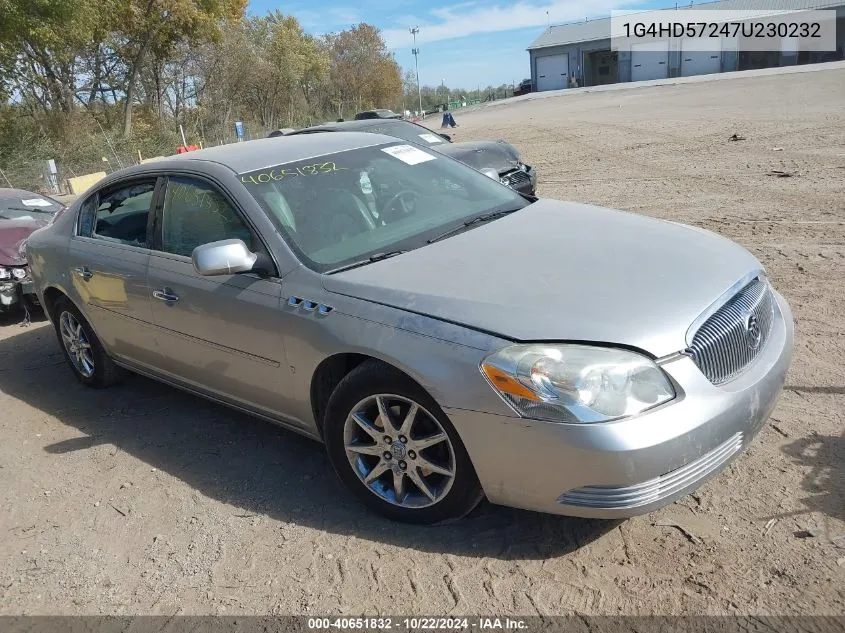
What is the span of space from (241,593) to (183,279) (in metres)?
1.74

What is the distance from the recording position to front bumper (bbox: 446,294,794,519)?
2475 millimetres

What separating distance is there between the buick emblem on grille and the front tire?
4.14 ft

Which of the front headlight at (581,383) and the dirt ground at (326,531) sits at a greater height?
the front headlight at (581,383)

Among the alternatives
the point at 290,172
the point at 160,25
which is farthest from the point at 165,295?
the point at 160,25

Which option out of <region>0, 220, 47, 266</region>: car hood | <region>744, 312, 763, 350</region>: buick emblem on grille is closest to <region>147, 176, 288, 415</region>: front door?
<region>744, 312, 763, 350</region>: buick emblem on grille

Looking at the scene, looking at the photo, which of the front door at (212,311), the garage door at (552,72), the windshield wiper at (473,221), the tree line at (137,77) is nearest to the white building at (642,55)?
the garage door at (552,72)

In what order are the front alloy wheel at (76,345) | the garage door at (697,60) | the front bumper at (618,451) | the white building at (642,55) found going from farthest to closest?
the garage door at (697,60) → the white building at (642,55) → the front alloy wheel at (76,345) → the front bumper at (618,451)

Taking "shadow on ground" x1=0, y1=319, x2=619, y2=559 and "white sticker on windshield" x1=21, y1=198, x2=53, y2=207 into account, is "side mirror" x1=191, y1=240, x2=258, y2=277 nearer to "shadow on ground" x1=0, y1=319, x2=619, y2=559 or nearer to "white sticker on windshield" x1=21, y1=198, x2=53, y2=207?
"shadow on ground" x1=0, y1=319, x2=619, y2=559

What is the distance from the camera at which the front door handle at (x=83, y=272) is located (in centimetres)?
465

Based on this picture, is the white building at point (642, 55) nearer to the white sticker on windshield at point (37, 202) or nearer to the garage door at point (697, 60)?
the garage door at point (697, 60)

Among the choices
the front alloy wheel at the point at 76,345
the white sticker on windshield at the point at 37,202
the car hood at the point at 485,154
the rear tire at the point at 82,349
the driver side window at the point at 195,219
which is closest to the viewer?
the driver side window at the point at 195,219

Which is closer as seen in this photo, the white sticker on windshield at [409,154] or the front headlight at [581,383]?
the front headlight at [581,383]

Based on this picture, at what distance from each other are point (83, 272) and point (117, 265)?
19.7 inches

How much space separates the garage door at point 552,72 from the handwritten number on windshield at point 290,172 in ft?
232
